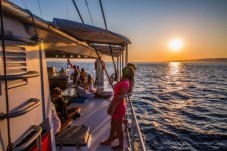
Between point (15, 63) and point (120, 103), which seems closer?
point (15, 63)

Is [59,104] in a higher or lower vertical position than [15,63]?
lower

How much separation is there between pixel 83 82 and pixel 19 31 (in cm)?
1001

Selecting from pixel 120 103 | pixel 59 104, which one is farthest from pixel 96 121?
pixel 120 103

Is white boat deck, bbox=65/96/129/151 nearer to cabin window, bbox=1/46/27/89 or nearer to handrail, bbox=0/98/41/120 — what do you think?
handrail, bbox=0/98/41/120

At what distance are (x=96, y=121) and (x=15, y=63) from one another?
5.46m

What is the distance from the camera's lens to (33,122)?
237 centimetres

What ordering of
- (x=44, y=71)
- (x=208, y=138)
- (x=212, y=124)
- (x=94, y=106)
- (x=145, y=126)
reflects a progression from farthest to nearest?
(x=212, y=124) < (x=145, y=126) < (x=208, y=138) < (x=94, y=106) < (x=44, y=71)

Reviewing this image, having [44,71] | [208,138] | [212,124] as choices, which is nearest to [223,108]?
[212,124]

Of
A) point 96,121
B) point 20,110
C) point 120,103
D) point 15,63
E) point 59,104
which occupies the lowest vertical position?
point 96,121

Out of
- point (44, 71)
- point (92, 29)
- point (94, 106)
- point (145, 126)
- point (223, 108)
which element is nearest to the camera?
point (44, 71)

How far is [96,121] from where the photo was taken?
23.8ft

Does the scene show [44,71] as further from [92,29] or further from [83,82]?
[83,82]

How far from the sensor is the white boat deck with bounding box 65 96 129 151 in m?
5.42

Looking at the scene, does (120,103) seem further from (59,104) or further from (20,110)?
(20,110)
